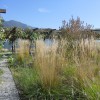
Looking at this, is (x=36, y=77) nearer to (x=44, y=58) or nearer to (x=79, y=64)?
(x=44, y=58)

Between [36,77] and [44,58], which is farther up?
[44,58]

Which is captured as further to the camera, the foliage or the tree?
the tree

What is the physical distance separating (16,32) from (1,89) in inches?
641

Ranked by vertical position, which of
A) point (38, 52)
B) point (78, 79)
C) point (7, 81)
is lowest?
point (7, 81)

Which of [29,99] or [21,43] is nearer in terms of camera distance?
[29,99]

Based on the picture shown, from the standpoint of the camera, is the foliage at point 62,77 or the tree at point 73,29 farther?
the tree at point 73,29

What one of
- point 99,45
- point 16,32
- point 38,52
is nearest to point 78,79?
point 38,52

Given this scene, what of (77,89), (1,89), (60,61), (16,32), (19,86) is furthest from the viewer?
(16,32)

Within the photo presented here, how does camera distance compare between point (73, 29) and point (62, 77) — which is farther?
point (73, 29)

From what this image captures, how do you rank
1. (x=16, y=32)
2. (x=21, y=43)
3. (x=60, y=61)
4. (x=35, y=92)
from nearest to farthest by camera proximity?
(x=35, y=92) < (x=60, y=61) < (x=21, y=43) < (x=16, y=32)

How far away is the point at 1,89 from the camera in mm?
5723

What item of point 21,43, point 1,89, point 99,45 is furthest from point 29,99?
point 21,43

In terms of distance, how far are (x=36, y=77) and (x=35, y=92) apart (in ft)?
1.98

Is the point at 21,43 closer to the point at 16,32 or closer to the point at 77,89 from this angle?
the point at 77,89
